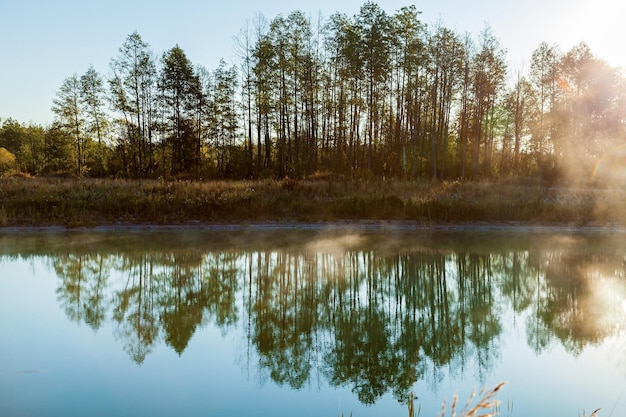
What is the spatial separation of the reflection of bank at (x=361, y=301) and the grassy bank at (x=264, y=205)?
4.57 meters

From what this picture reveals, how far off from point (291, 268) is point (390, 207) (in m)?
9.25

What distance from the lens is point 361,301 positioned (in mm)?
9836

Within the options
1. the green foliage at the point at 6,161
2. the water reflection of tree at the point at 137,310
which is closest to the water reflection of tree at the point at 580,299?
the water reflection of tree at the point at 137,310

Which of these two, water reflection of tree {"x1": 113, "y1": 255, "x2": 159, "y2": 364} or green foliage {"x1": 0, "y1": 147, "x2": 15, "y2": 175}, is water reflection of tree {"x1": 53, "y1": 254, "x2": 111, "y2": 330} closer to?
water reflection of tree {"x1": 113, "y1": 255, "x2": 159, "y2": 364}

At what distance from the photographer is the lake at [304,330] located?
5.42m

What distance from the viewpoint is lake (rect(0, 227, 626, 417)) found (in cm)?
542

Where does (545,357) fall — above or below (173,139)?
below

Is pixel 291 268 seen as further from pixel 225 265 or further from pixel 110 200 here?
pixel 110 200

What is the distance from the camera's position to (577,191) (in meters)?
26.2

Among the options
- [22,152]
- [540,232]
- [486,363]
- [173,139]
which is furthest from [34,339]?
[22,152]

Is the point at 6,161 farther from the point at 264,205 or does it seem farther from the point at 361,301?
the point at 361,301

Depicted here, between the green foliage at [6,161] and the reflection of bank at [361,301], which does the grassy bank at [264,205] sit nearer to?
the reflection of bank at [361,301]

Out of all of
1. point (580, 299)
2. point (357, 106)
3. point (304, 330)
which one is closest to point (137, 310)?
point (304, 330)

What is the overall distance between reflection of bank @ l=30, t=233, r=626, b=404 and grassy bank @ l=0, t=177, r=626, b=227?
4572 mm
